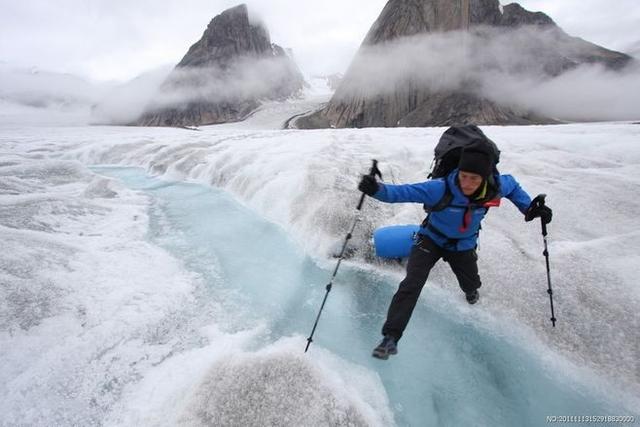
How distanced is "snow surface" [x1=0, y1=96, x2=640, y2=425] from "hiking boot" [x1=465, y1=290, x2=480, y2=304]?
119mm

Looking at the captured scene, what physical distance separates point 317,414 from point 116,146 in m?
23.7

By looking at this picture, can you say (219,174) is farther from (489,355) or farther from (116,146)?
(116,146)

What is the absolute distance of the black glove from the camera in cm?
346

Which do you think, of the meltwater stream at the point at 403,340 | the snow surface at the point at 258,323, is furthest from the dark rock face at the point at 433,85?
the meltwater stream at the point at 403,340

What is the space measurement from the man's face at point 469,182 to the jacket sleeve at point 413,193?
0.68 feet

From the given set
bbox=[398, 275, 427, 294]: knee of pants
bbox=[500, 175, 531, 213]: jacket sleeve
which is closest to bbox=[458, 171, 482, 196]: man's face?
bbox=[500, 175, 531, 213]: jacket sleeve

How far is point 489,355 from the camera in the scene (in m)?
4.00

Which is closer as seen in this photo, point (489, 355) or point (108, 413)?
point (108, 413)

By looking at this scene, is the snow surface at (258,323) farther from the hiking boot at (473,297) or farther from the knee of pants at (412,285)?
the knee of pants at (412,285)

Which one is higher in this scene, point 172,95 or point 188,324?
point 172,95

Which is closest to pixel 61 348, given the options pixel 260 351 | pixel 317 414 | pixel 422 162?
pixel 260 351

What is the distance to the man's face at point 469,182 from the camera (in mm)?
3408

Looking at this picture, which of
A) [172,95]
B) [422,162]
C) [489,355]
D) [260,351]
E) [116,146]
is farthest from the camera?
[172,95]

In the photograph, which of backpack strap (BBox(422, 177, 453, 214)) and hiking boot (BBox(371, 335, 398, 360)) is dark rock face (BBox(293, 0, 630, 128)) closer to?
backpack strap (BBox(422, 177, 453, 214))
